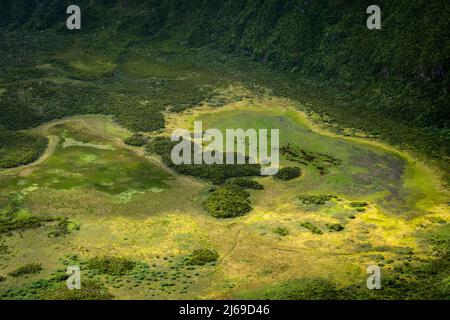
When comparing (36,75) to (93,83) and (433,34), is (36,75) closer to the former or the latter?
(93,83)

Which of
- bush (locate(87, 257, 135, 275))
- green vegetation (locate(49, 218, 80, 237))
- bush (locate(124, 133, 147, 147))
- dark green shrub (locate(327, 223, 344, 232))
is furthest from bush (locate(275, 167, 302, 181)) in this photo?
bush (locate(87, 257, 135, 275))

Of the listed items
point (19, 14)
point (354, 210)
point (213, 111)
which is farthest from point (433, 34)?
point (19, 14)

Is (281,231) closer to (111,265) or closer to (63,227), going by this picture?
(111,265)

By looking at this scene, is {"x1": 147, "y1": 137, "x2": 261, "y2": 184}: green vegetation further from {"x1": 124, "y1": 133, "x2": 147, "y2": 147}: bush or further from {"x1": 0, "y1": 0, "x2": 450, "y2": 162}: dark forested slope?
{"x1": 0, "y1": 0, "x2": 450, "y2": 162}: dark forested slope

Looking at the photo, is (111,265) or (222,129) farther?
(222,129)

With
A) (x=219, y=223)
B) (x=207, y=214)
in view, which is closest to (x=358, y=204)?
(x=219, y=223)

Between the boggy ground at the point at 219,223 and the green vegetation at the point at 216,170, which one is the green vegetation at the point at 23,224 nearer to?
the boggy ground at the point at 219,223
